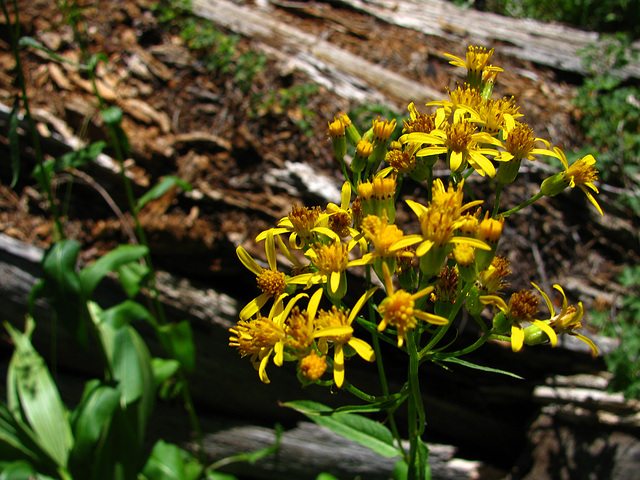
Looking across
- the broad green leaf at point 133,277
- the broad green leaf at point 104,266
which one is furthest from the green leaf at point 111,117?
the broad green leaf at point 133,277

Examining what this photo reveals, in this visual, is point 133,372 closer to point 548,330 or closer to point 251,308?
point 251,308

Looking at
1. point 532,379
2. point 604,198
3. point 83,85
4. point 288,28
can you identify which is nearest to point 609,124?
point 604,198

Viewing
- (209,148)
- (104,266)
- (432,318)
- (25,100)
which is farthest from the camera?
(209,148)

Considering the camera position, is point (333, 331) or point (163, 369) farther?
point (163, 369)

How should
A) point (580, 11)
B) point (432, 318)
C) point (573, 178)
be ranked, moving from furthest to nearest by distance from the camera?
point (580, 11) → point (573, 178) → point (432, 318)

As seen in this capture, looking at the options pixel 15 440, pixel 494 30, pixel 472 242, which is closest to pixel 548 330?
pixel 472 242

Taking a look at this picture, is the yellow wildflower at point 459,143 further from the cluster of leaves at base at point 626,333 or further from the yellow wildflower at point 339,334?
the cluster of leaves at base at point 626,333

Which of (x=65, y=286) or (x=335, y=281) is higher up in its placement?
(x=335, y=281)
